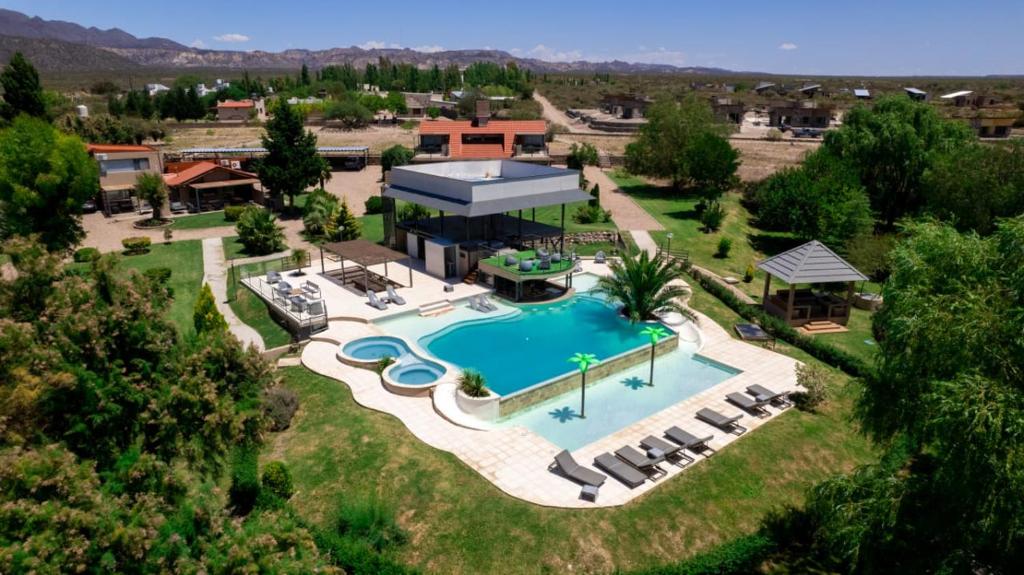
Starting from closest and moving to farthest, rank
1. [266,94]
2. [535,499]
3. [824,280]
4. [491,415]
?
[535,499] < [491,415] < [824,280] < [266,94]

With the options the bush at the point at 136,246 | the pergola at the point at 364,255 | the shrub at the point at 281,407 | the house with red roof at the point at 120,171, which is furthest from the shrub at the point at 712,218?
the house with red roof at the point at 120,171

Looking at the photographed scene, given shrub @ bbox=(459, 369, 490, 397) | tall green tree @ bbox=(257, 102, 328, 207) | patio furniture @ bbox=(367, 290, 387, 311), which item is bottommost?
shrub @ bbox=(459, 369, 490, 397)

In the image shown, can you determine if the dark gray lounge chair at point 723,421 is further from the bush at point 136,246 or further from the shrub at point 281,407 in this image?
the bush at point 136,246

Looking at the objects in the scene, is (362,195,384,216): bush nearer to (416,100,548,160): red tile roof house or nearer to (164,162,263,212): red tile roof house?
(164,162,263,212): red tile roof house

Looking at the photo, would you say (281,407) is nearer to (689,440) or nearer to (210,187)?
(689,440)

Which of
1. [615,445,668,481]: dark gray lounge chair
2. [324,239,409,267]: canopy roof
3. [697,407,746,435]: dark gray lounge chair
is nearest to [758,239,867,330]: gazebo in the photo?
[697,407,746,435]: dark gray lounge chair

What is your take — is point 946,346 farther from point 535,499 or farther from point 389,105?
point 389,105

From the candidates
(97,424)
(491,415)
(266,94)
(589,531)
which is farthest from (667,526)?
(266,94)
